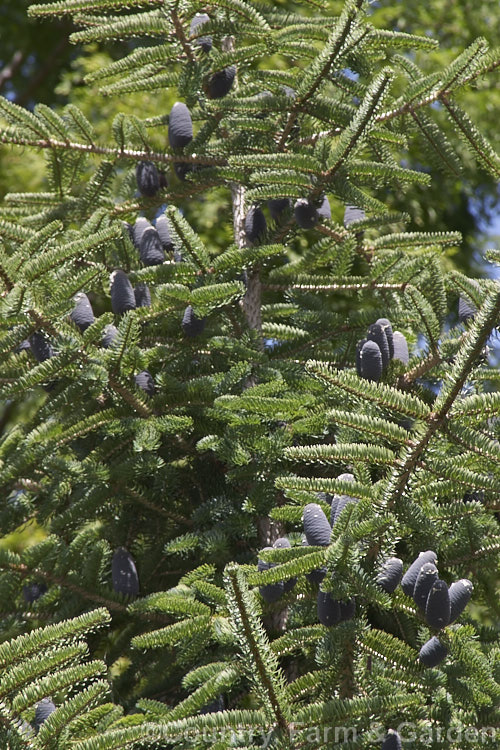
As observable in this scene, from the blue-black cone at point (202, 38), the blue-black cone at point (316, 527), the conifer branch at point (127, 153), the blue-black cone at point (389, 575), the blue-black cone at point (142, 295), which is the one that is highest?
the blue-black cone at point (202, 38)

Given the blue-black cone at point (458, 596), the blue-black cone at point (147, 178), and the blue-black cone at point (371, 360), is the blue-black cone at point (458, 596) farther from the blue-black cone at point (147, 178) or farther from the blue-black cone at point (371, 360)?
the blue-black cone at point (147, 178)

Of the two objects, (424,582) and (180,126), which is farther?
(180,126)

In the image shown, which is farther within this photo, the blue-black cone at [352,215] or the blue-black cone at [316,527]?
the blue-black cone at [352,215]

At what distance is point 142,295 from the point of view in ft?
5.50

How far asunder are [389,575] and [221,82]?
1.24 meters

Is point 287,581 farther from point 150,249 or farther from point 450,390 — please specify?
point 150,249

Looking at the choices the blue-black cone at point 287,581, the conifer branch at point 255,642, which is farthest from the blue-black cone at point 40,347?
the conifer branch at point 255,642

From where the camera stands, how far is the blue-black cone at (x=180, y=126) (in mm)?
1763

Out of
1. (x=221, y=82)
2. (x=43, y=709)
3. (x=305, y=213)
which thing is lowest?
(x=43, y=709)

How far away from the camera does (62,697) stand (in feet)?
3.78

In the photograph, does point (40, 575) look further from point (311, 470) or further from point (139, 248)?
point (139, 248)

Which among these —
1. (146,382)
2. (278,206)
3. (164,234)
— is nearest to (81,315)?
(146,382)

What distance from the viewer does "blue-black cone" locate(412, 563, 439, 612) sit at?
3.61 feet

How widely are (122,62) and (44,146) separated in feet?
0.89
